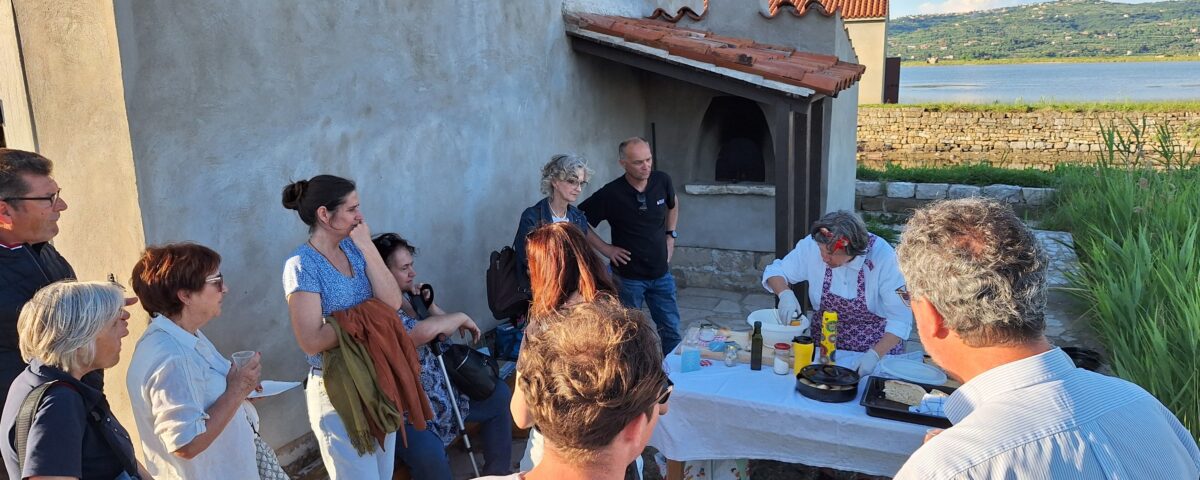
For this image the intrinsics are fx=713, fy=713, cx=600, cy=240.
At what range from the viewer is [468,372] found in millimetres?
3469

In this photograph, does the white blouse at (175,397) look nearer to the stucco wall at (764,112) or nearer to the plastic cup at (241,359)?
the plastic cup at (241,359)

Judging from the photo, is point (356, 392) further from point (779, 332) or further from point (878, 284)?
point (878, 284)

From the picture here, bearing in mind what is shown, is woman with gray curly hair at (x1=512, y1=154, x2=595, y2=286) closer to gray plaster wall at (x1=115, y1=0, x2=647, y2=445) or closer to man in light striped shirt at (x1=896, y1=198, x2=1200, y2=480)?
gray plaster wall at (x1=115, y1=0, x2=647, y2=445)

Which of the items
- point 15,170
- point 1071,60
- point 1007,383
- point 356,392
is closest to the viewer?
point 1007,383

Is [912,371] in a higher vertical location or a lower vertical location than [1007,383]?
lower

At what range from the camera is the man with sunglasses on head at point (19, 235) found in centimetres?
237

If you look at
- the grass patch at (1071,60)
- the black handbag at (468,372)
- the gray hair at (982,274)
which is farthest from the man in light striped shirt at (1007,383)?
the grass patch at (1071,60)

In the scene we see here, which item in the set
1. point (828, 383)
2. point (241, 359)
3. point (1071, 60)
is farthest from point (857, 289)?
point (1071, 60)

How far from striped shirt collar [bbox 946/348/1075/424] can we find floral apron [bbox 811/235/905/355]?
6.46ft

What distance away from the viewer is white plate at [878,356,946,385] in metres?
3.01

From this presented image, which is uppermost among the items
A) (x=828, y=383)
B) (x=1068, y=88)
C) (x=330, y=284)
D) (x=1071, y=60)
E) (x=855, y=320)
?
(x=1071, y=60)

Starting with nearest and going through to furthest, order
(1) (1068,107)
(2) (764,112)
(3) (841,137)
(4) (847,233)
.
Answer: (4) (847,233), (2) (764,112), (3) (841,137), (1) (1068,107)

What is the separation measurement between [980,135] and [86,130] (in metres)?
24.0

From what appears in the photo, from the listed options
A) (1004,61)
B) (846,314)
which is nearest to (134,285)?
(846,314)
